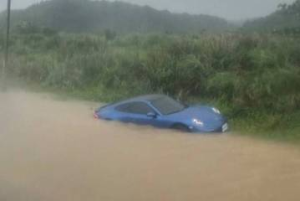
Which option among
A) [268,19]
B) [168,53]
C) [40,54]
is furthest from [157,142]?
[268,19]

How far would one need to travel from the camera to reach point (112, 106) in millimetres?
14805

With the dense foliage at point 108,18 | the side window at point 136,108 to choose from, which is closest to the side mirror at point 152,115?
the side window at point 136,108

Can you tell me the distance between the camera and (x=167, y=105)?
46.7 ft

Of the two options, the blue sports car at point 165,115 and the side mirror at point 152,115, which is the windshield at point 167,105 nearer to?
the blue sports car at point 165,115

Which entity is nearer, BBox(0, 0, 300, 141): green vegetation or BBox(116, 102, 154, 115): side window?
BBox(116, 102, 154, 115): side window

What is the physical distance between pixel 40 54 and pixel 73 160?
57.4ft

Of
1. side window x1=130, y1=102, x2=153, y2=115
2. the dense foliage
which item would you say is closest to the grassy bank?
side window x1=130, y1=102, x2=153, y2=115

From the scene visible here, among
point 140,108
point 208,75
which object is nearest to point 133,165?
point 140,108

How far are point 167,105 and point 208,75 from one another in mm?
4348

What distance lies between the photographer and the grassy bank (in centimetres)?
1539

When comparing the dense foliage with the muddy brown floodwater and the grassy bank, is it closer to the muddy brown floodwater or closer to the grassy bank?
the grassy bank

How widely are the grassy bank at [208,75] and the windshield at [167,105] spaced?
58.3 inches

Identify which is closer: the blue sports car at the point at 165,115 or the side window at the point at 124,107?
the blue sports car at the point at 165,115

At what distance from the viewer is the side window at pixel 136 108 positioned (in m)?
14.1
